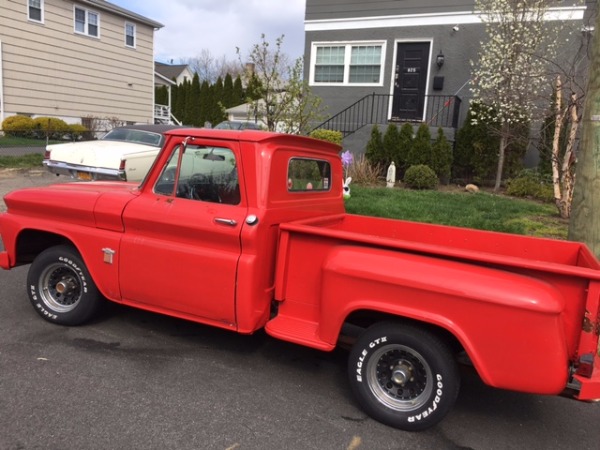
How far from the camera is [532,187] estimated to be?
38.8 feet

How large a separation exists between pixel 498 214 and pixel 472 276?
710 centimetres

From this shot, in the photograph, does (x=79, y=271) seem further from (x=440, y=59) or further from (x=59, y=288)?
(x=440, y=59)

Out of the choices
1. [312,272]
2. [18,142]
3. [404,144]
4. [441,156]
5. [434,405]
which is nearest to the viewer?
[434,405]

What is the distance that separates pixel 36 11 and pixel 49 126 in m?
5.11

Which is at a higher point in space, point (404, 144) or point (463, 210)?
point (404, 144)

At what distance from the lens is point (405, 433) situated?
2.98 meters

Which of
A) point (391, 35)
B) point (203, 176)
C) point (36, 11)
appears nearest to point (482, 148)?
point (391, 35)

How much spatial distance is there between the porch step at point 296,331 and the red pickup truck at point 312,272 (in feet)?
0.03

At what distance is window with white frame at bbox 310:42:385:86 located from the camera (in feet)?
52.3

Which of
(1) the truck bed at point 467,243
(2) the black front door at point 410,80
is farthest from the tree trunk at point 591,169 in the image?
(2) the black front door at point 410,80

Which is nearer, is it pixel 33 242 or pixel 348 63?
pixel 33 242

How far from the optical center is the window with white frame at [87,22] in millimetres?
21375

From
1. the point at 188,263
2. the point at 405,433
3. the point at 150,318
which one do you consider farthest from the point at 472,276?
the point at 150,318

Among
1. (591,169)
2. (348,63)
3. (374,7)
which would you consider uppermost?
(374,7)
